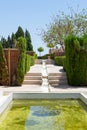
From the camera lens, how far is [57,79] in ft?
54.0

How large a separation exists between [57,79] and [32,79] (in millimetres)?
1542

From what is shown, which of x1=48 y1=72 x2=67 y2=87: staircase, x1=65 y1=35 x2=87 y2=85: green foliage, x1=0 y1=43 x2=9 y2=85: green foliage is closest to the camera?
x1=0 y1=43 x2=9 y2=85: green foliage

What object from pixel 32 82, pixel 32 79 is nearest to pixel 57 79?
pixel 32 79

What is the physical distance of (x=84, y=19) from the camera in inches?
1390

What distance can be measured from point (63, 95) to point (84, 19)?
2551 centimetres

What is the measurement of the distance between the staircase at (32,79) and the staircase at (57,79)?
2.22 feet

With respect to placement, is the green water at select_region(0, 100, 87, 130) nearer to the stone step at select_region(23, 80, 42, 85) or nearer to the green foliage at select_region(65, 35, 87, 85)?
the green foliage at select_region(65, 35, 87, 85)

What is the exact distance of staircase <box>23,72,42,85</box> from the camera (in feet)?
51.5

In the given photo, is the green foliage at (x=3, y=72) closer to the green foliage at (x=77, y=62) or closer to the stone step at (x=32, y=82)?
the stone step at (x=32, y=82)

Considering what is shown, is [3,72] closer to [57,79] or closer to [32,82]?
[32,82]

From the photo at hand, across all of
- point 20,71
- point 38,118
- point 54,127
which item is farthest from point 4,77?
point 54,127

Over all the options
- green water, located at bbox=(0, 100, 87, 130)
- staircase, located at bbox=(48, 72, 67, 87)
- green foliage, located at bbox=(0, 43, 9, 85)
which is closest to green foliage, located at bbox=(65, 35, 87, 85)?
staircase, located at bbox=(48, 72, 67, 87)

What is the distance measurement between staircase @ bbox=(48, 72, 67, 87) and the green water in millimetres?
4820

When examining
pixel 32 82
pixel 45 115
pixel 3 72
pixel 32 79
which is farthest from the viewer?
pixel 32 79
